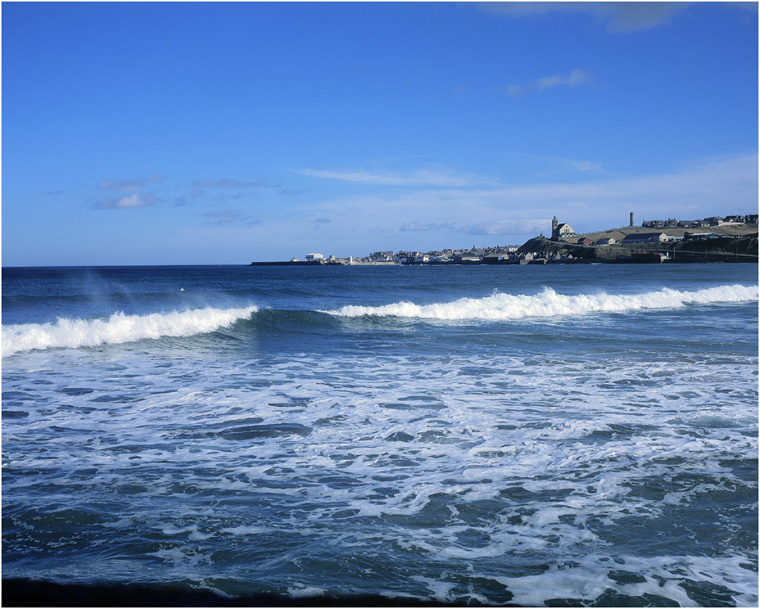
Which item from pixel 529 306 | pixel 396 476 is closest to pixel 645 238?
pixel 529 306

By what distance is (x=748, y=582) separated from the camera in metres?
3.67

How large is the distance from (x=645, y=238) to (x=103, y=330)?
161m

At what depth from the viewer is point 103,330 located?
1609 centimetres

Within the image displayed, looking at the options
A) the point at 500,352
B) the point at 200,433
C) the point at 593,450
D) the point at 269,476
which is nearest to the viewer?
the point at 269,476

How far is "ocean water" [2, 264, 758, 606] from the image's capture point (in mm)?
3762

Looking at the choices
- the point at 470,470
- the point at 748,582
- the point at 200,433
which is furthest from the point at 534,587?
the point at 200,433

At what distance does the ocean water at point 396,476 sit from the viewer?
376 centimetres

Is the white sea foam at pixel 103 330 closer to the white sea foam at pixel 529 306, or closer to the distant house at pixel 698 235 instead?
the white sea foam at pixel 529 306

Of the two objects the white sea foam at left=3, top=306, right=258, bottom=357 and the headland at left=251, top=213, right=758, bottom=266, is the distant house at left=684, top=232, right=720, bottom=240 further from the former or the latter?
the white sea foam at left=3, top=306, right=258, bottom=357

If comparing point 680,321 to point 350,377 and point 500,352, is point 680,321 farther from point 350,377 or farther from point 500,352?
point 350,377

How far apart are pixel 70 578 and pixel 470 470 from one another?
3.58m

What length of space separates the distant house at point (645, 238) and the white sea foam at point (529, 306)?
130 m

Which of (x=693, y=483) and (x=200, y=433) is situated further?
(x=200, y=433)

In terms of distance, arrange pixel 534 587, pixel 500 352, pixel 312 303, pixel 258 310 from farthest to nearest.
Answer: pixel 312 303
pixel 258 310
pixel 500 352
pixel 534 587
